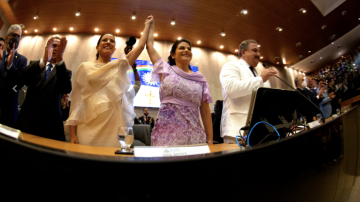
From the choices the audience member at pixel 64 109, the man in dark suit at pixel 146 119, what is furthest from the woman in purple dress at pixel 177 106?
the man in dark suit at pixel 146 119

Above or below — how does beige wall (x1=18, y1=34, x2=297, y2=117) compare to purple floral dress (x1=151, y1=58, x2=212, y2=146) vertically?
above

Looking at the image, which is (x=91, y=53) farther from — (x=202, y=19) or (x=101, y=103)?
(x=101, y=103)

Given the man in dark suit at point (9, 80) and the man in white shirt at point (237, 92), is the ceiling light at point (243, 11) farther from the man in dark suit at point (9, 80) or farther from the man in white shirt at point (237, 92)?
the man in dark suit at point (9, 80)

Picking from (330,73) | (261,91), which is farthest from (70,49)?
(330,73)

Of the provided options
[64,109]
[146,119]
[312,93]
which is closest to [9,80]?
[64,109]

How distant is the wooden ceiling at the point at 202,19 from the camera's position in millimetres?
4527

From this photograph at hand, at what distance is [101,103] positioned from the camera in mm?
1172

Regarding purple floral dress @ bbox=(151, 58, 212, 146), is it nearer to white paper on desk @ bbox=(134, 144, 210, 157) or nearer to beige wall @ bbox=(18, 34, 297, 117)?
white paper on desk @ bbox=(134, 144, 210, 157)

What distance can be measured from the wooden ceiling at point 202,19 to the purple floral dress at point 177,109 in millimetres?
3809

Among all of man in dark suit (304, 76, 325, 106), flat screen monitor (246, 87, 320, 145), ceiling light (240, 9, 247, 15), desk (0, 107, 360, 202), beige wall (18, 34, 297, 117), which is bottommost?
desk (0, 107, 360, 202)

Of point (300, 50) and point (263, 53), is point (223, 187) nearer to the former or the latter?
point (263, 53)

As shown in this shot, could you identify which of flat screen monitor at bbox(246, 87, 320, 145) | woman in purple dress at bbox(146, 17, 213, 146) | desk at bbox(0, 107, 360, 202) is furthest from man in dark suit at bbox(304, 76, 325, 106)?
desk at bbox(0, 107, 360, 202)

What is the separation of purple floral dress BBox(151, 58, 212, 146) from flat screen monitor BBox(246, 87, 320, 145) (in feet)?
1.65

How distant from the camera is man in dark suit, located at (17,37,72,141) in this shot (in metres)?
1.33
